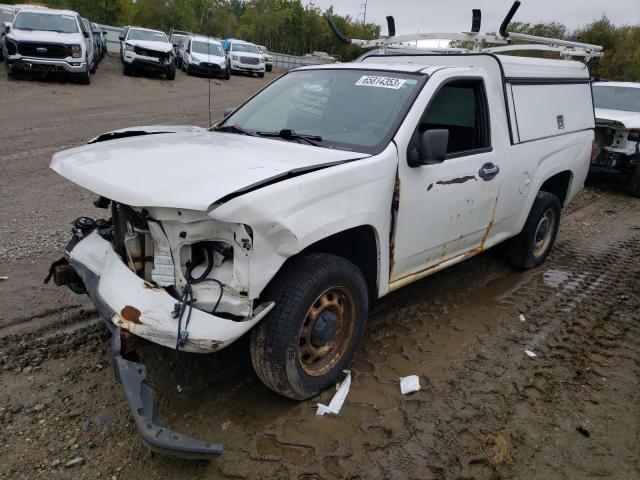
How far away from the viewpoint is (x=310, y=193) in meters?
2.70

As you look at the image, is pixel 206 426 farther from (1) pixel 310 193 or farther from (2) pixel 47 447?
(1) pixel 310 193

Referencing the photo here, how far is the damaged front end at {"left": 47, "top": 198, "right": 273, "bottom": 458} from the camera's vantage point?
8.17ft

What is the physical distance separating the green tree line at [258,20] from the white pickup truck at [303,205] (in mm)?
33939

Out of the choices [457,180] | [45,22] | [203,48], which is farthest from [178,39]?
[457,180]

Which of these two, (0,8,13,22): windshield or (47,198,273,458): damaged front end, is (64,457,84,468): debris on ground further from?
(0,8,13,22): windshield

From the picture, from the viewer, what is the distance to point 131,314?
2.57 metres

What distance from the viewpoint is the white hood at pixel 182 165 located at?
97.1 inches

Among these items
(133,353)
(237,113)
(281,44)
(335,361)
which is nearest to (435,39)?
(237,113)

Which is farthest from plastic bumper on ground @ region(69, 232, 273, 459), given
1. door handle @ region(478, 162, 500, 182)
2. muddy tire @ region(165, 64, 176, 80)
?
muddy tire @ region(165, 64, 176, 80)

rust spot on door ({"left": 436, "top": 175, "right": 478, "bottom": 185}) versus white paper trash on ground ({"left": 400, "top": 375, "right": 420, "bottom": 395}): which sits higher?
rust spot on door ({"left": 436, "top": 175, "right": 478, "bottom": 185})

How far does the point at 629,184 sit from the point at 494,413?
781 cm

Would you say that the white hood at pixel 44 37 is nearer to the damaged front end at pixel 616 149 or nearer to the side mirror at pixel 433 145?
the damaged front end at pixel 616 149

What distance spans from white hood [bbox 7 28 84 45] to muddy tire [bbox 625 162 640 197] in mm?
13392

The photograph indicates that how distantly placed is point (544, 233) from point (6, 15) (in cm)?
1889
